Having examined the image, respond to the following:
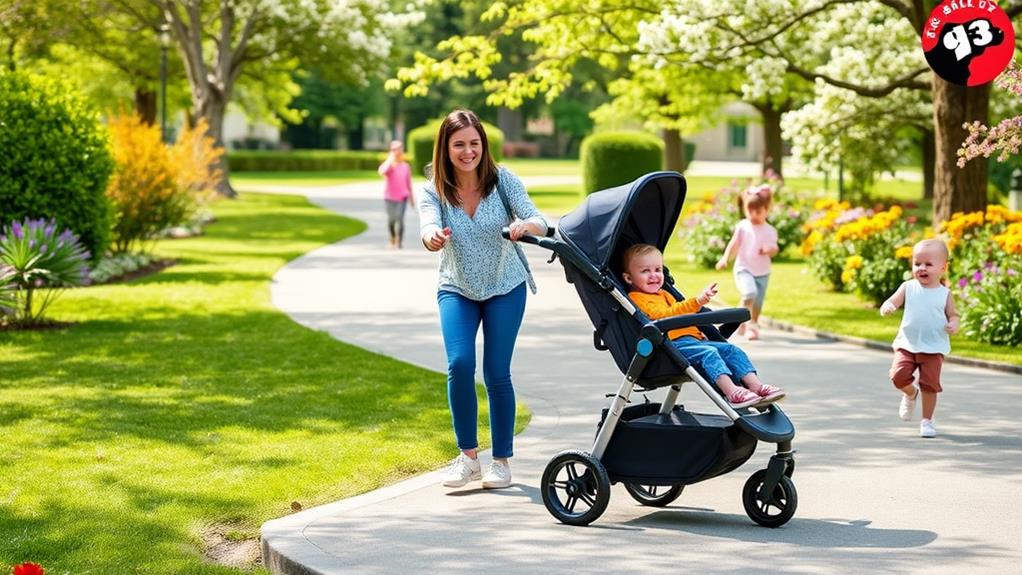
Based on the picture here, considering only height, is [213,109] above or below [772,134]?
above

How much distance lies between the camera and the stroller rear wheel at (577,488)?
21.6ft

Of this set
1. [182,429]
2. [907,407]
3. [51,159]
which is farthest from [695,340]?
[51,159]

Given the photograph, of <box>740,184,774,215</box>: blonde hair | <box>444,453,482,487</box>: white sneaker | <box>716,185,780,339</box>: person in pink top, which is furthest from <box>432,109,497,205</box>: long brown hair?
<box>740,184,774,215</box>: blonde hair

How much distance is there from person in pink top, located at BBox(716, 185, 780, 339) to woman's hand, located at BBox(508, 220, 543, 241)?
6344mm

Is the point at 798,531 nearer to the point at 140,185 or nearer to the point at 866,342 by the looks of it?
the point at 866,342

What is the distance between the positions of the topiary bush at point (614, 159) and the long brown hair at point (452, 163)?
29.0 meters

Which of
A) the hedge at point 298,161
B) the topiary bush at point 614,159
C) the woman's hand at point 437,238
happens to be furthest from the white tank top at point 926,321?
the hedge at point 298,161

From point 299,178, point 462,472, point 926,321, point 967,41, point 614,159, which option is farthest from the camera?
point 299,178

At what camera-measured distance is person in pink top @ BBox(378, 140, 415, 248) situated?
2356 cm

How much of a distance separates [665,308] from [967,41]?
5.73 m

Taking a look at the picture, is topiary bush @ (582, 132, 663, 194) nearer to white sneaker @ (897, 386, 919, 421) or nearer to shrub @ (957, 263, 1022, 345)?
shrub @ (957, 263, 1022, 345)

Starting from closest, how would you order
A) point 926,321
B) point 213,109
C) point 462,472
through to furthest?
1. point 462,472
2. point 926,321
3. point 213,109

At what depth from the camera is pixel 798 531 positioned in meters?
6.48

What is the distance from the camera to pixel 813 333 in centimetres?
1362
